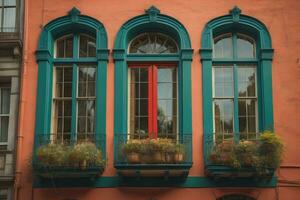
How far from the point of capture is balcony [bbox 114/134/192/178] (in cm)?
1452

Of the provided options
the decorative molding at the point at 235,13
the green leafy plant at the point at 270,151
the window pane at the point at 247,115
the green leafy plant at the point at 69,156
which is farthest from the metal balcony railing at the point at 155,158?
the decorative molding at the point at 235,13

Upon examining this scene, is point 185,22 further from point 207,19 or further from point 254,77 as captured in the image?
point 254,77

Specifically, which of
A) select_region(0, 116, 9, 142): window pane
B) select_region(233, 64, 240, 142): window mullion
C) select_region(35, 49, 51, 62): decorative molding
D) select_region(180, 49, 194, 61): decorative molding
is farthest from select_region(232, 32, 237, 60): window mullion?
select_region(0, 116, 9, 142): window pane

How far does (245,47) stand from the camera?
16641mm

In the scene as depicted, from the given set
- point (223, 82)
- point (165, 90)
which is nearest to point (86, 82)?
point (165, 90)

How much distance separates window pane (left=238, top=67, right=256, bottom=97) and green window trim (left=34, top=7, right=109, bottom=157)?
3789mm

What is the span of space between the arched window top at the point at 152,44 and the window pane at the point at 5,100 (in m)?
3.68

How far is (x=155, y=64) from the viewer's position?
16406 millimetres

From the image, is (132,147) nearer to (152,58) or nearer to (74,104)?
(74,104)

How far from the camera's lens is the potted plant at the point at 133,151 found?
14594mm

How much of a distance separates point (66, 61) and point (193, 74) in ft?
11.9

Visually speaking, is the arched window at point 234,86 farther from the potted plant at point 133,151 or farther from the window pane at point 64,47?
the window pane at point 64,47

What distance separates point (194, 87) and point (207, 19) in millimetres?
2030

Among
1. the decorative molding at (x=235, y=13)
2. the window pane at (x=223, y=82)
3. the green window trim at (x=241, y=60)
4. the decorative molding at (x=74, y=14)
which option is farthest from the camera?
the decorative molding at (x=74, y=14)
